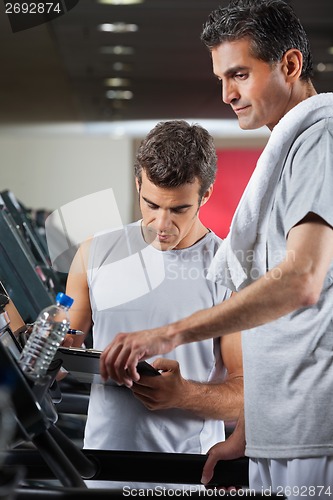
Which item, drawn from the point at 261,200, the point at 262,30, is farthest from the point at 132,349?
the point at 262,30

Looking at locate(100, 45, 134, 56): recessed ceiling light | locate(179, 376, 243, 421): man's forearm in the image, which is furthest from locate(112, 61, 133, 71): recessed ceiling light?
locate(179, 376, 243, 421): man's forearm

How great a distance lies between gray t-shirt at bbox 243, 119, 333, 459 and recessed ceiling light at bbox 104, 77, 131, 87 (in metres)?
8.55

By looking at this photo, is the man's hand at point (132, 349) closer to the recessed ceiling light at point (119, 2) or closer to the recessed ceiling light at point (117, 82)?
the recessed ceiling light at point (119, 2)

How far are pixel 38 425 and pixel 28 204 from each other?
1169 cm

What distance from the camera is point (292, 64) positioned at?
159 cm

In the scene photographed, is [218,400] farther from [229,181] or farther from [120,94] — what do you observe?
[120,94]

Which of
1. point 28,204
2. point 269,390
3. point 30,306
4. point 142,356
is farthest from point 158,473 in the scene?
point 28,204

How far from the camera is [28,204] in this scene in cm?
1280

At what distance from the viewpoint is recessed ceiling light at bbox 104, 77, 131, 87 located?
9864mm

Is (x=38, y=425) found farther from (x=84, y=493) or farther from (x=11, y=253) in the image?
(x=11, y=253)

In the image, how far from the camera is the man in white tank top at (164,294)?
1.91 metres

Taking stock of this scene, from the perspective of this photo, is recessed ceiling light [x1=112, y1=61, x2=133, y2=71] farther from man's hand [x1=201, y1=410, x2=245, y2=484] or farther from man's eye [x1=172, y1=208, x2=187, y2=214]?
man's hand [x1=201, y1=410, x2=245, y2=484]

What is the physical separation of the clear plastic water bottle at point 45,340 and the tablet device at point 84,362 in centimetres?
8

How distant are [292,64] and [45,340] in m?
0.67
